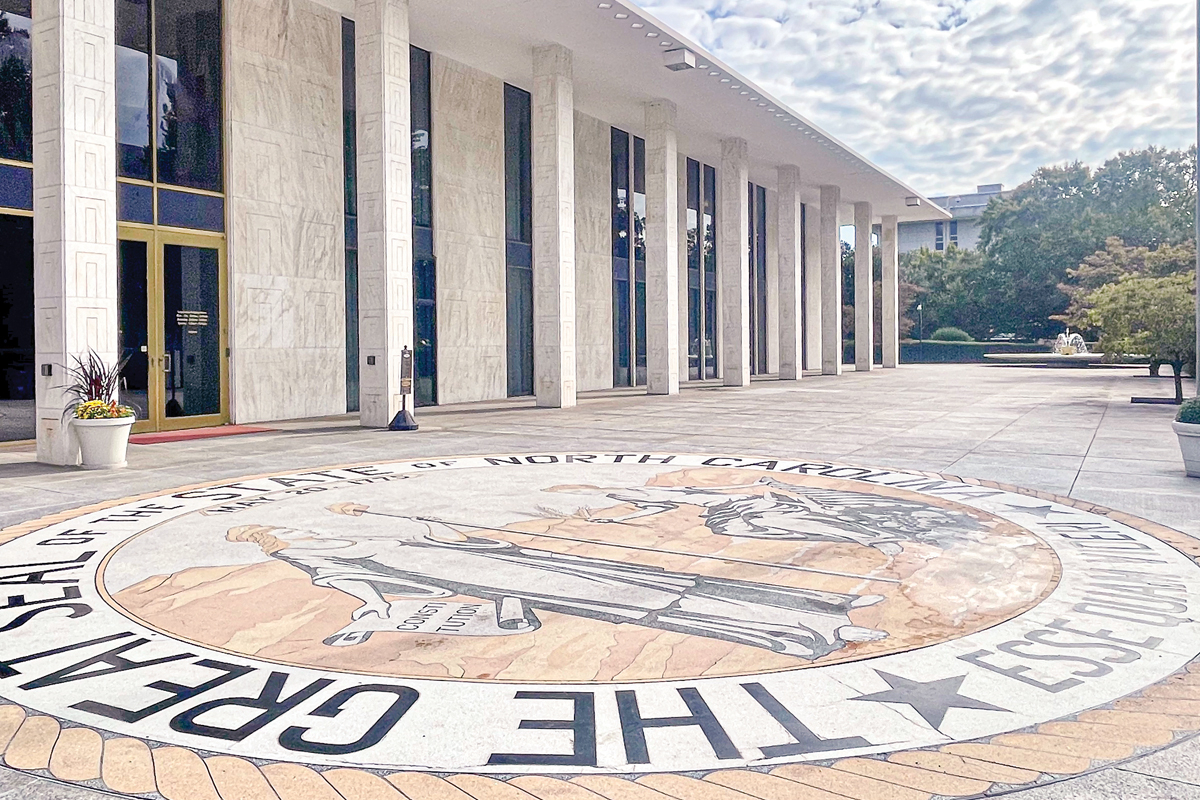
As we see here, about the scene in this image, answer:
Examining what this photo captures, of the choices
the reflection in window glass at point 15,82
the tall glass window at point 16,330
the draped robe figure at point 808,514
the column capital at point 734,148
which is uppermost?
the column capital at point 734,148

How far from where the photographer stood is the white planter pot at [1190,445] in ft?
31.6

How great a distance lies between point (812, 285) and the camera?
45.2 metres

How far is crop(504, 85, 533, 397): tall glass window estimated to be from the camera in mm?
24672

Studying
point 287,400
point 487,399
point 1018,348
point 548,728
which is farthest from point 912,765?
point 1018,348

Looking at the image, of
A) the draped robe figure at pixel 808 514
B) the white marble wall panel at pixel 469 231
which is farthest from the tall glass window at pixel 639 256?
the draped robe figure at pixel 808 514

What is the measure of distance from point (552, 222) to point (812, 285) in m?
26.6

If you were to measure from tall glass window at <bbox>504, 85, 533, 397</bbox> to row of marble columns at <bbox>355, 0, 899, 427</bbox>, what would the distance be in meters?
1.83

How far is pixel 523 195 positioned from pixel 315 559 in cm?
2047

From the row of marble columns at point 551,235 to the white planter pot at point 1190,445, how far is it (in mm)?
12515

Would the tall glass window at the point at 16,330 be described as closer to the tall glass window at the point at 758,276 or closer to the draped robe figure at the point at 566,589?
the draped robe figure at the point at 566,589

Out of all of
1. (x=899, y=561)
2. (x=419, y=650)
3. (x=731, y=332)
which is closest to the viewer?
(x=419, y=650)

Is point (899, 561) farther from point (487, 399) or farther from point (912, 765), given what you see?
point (487, 399)

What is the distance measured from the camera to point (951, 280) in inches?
2778

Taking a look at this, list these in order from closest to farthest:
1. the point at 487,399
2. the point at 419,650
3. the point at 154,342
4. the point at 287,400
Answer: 1. the point at 419,650
2. the point at 154,342
3. the point at 287,400
4. the point at 487,399
